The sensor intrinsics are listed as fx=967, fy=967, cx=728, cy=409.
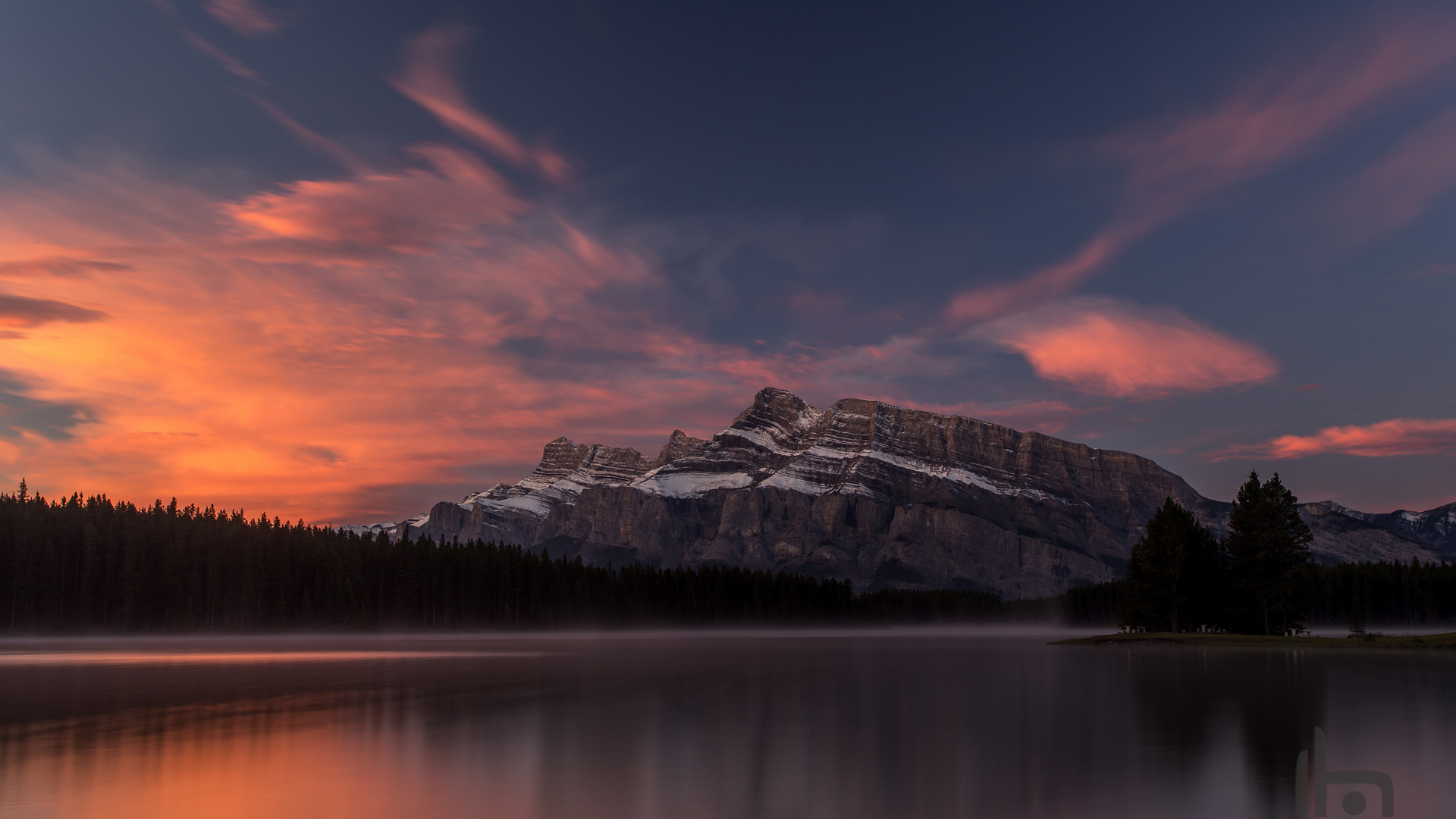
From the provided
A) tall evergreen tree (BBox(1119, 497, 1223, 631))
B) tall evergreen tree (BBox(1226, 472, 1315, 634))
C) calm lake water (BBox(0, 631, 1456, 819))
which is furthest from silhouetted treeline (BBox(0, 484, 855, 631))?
tall evergreen tree (BBox(1226, 472, 1315, 634))

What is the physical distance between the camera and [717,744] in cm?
2791

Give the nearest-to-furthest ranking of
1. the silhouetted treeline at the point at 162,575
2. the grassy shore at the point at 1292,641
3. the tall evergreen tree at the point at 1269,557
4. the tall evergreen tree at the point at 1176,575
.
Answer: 1. the grassy shore at the point at 1292,641
2. the tall evergreen tree at the point at 1269,557
3. the tall evergreen tree at the point at 1176,575
4. the silhouetted treeline at the point at 162,575

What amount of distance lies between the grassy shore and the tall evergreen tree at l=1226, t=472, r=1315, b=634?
26.1 feet

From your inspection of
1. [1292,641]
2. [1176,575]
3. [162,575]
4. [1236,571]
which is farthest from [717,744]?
[162,575]

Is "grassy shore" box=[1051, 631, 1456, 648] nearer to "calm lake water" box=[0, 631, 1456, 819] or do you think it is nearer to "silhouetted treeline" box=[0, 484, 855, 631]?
"calm lake water" box=[0, 631, 1456, 819]

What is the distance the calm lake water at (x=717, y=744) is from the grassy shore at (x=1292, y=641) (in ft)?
107

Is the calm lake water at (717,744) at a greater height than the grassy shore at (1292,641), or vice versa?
the calm lake water at (717,744)

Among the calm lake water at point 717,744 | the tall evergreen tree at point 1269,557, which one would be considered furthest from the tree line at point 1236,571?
the calm lake water at point 717,744

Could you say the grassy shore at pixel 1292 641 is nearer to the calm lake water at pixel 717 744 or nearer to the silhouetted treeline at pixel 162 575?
the calm lake water at pixel 717 744

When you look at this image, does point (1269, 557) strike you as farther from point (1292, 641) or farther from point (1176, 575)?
point (1292, 641)

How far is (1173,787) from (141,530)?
7481 inches

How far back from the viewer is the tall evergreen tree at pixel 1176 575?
110562 mm

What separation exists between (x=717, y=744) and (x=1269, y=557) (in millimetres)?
96388

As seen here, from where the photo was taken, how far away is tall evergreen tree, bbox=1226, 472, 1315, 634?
104 meters
